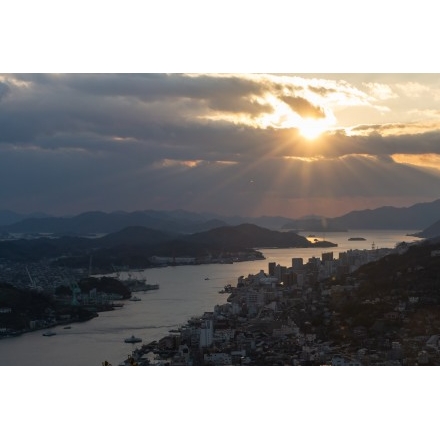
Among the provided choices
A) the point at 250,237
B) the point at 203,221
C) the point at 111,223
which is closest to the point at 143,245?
the point at 111,223

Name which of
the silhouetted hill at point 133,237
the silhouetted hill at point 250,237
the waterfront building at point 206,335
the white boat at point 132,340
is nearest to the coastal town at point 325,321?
the waterfront building at point 206,335

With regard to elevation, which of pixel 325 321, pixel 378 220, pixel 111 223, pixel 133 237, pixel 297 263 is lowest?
pixel 325 321

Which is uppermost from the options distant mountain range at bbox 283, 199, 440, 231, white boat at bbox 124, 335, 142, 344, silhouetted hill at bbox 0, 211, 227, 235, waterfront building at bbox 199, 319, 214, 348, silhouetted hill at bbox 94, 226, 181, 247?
distant mountain range at bbox 283, 199, 440, 231

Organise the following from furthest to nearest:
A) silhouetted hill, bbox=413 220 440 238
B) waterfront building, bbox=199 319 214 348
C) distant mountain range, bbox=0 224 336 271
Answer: distant mountain range, bbox=0 224 336 271, silhouetted hill, bbox=413 220 440 238, waterfront building, bbox=199 319 214 348

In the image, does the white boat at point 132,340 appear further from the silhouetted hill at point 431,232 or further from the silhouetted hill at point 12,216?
the silhouetted hill at point 431,232

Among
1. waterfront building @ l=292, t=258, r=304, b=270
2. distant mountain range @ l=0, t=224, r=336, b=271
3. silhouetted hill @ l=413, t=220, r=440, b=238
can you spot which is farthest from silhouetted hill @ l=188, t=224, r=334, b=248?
silhouetted hill @ l=413, t=220, r=440, b=238

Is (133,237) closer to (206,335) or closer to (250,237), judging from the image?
(250,237)

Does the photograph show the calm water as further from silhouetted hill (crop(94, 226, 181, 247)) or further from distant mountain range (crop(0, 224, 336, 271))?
silhouetted hill (crop(94, 226, 181, 247))
